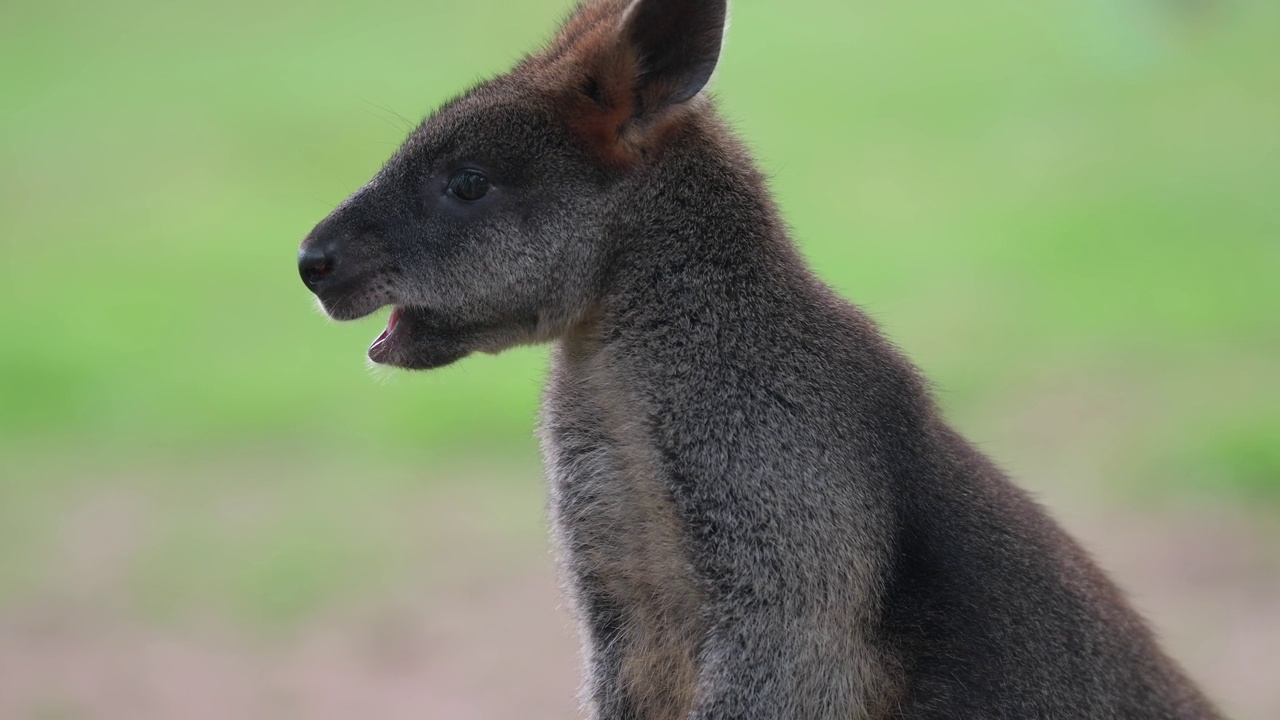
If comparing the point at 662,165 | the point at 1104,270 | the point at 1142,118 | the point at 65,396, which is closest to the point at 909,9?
the point at 1142,118

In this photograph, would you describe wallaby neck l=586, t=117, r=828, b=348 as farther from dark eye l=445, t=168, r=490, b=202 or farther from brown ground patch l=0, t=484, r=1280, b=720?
brown ground patch l=0, t=484, r=1280, b=720

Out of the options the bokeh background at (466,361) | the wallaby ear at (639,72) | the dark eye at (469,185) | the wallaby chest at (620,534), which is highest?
the bokeh background at (466,361)

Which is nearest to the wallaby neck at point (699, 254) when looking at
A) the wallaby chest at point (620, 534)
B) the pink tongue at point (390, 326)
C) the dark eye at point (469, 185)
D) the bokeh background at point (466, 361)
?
the wallaby chest at point (620, 534)

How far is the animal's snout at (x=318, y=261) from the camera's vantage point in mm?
4891

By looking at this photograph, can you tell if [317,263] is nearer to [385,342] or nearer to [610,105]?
[385,342]

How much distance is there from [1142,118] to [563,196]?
40.1ft

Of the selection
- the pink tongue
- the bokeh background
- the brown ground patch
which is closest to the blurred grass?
the bokeh background

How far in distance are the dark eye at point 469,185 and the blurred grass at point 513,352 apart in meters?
5.68

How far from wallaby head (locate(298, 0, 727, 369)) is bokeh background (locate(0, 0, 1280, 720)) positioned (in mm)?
3177

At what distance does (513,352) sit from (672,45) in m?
8.67

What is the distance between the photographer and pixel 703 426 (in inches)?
181

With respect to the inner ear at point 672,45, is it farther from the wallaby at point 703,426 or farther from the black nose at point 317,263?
the black nose at point 317,263

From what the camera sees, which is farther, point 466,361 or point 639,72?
point 466,361

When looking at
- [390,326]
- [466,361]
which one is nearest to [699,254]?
[390,326]
